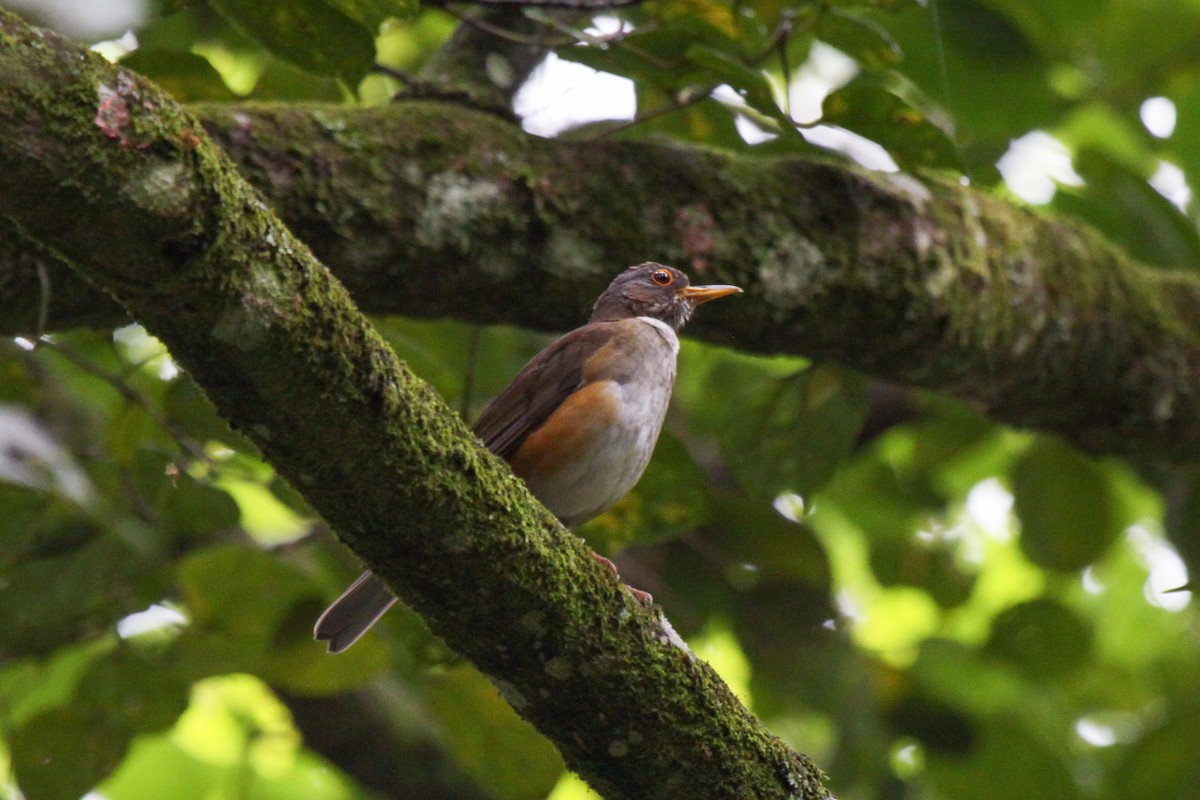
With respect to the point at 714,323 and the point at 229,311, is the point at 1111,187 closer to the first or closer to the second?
the point at 714,323

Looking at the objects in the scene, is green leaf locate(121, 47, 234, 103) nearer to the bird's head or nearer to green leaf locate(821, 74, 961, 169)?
the bird's head

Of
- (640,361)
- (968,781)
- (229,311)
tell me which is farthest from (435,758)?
(229,311)

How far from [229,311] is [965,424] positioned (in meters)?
4.81

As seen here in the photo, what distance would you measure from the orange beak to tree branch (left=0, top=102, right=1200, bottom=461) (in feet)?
0.27

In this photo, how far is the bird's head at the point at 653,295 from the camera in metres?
4.10

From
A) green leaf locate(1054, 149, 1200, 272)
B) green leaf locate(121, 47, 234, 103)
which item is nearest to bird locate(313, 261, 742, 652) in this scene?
green leaf locate(121, 47, 234, 103)

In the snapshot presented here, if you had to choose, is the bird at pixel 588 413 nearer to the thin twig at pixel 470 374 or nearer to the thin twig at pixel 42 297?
the thin twig at pixel 470 374

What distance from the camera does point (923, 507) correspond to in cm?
664

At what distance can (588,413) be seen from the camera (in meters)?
3.78

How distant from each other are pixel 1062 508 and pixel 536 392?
300 centimetres

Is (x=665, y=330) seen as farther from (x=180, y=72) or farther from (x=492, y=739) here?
(x=180, y=72)

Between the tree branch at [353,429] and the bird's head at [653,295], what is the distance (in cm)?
159

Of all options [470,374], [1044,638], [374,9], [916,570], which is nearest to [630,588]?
[374,9]

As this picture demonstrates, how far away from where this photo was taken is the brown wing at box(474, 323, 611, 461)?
3895 mm
